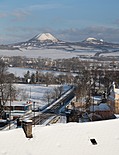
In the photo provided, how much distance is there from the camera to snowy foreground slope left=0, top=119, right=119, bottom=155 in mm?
11031

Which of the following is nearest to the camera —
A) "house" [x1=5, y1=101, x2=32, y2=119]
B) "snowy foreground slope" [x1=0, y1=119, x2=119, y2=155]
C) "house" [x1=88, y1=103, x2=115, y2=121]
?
"snowy foreground slope" [x1=0, y1=119, x2=119, y2=155]

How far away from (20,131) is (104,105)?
2377 centimetres

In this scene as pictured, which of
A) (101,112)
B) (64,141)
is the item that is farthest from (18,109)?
(64,141)

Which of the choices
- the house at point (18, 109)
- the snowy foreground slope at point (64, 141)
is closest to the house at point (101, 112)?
the house at point (18, 109)

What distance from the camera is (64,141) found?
11.7 m

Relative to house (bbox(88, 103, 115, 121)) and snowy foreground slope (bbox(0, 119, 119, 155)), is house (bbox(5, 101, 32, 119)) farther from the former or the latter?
snowy foreground slope (bbox(0, 119, 119, 155))

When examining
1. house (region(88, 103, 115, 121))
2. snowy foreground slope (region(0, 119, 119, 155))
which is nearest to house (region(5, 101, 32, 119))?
house (region(88, 103, 115, 121))

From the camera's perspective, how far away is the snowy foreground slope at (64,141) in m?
11.0

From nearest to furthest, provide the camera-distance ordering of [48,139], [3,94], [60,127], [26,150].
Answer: [26,150]
[48,139]
[60,127]
[3,94]

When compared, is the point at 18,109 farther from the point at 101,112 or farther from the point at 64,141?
the point at 64,141

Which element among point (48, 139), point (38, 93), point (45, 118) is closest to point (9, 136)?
point (48, 139)

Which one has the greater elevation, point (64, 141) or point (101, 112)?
point (64, 141)

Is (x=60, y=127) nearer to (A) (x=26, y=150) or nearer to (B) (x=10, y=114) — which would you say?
A: (A) (x=26, y=150)

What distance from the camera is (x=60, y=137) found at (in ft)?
39.3
